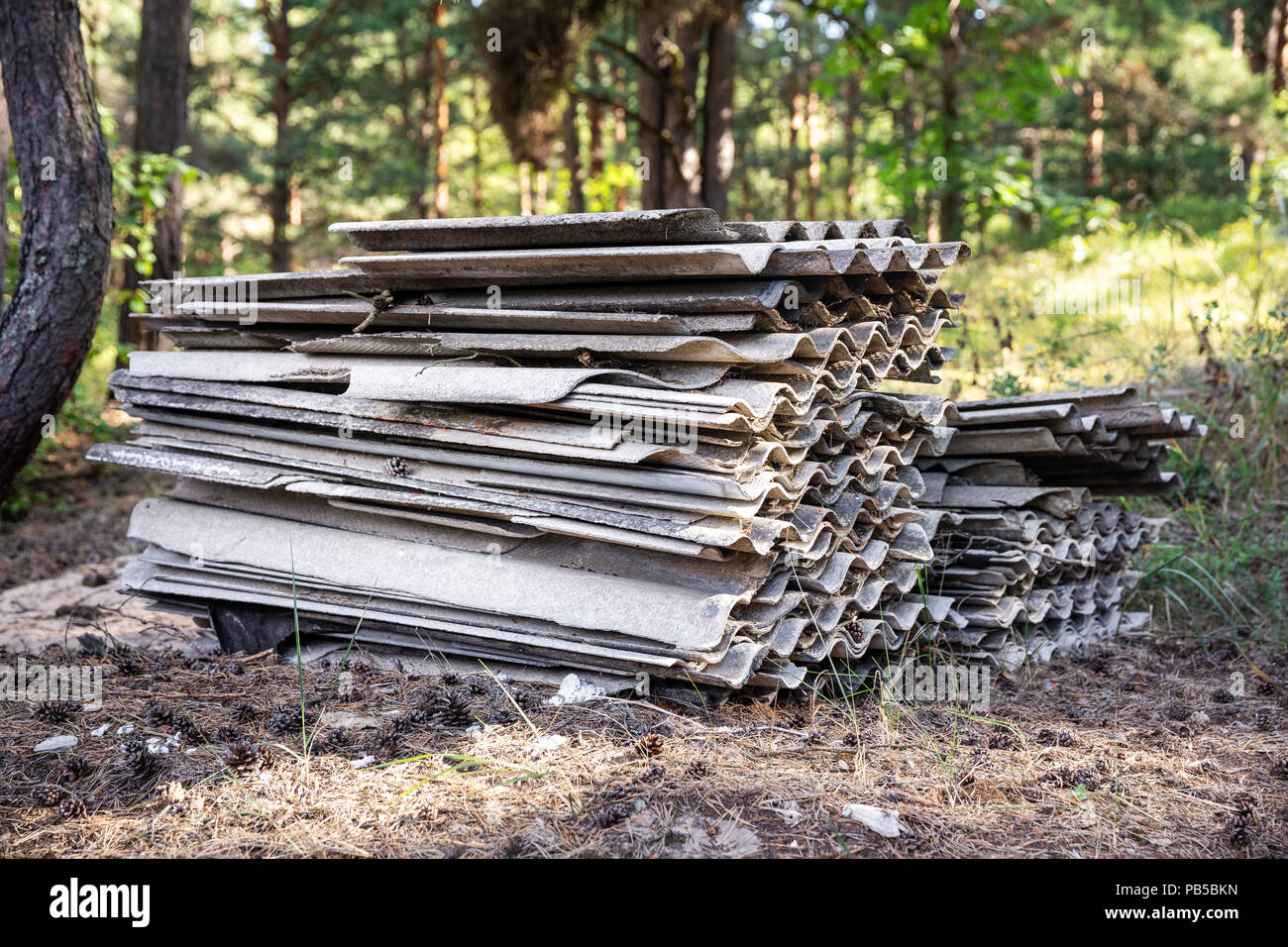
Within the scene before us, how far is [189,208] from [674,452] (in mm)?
19707

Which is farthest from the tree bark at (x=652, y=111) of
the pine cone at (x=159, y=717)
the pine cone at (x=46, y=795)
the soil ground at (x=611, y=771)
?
the pine cone at (x=46, y=795)

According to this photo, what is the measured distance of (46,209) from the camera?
17.6 feet

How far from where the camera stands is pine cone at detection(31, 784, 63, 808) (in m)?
3.02

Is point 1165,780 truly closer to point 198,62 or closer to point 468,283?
point 468,283

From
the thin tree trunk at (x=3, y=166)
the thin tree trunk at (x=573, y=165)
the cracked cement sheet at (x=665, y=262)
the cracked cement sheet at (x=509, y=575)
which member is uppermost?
the thin tree trunk at (x=573, y=165)

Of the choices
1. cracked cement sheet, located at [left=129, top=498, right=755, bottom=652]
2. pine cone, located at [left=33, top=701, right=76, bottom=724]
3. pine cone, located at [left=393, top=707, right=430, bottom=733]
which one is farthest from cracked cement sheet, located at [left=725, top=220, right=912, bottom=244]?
pine cone, located at [left=33, top=701, right=76, bottom=724]

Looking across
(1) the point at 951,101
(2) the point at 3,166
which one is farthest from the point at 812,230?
(1) the point at 951,101

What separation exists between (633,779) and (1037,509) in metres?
3.06

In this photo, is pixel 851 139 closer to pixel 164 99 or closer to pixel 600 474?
pixel 164 99

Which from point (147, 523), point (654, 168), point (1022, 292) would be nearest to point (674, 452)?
point (147, 523)

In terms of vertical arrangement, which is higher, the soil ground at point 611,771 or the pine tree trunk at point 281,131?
the pine tree trunk at point 281,131

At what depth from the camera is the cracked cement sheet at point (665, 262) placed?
357cm

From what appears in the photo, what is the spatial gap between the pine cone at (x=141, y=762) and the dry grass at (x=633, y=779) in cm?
5

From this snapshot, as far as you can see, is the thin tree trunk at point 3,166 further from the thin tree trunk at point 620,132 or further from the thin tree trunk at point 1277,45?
the thin tree trunk at point 1277,45
